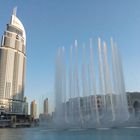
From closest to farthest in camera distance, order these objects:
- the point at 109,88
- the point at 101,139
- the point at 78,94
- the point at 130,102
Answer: the point at 101,139 → the point at 109,88 → the point at 78,94 → the point at 130,102

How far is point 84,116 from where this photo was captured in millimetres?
63312

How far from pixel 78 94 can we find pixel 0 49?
130m

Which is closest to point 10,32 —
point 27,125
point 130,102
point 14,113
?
point 14,113

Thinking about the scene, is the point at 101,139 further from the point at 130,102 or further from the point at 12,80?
the point at 12,80

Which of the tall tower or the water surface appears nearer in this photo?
the water surface

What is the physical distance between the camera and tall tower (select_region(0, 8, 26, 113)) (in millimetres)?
168125

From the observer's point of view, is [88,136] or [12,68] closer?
[88,136]

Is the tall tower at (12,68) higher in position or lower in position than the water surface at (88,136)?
higher

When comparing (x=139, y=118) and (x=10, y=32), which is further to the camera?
(x=10, y=32)

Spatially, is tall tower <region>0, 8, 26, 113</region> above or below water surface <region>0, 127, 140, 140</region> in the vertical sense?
above

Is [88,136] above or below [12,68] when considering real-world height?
below

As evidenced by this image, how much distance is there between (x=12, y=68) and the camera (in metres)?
176

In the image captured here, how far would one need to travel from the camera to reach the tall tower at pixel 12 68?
552ft

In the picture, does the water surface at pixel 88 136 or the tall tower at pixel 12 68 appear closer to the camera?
the water surface at pixel 88 136
